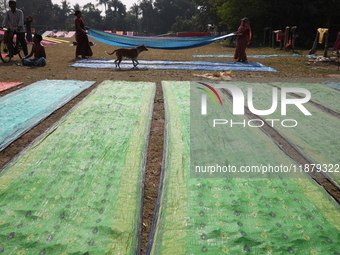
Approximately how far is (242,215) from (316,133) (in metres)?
1.63

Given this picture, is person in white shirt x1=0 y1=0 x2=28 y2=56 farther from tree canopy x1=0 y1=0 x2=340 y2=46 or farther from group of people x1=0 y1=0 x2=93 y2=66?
tree canopy x1=0 y1=0 x2=340 y2=46

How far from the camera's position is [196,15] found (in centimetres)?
3484

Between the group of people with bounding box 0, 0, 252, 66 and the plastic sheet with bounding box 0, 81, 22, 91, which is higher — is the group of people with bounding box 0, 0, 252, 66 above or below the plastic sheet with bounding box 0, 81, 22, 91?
above

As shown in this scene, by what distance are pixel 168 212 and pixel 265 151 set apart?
1163 mm

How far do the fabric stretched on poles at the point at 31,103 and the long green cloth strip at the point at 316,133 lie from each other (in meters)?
2.62

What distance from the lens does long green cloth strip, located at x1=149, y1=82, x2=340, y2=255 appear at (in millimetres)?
1293

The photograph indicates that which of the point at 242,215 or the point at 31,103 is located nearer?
the point at 242,215

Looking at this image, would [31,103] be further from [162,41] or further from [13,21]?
[162,41]

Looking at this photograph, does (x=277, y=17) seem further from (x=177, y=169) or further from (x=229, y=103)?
(x=177, y=169)

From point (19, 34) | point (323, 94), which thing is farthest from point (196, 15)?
point (323, 94)

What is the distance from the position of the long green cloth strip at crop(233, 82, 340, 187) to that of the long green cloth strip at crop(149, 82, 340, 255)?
28 cm

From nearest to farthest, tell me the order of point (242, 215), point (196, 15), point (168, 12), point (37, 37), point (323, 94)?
point (242, 215)
point (323, 94)
point (37, 37)
point (196, 15)
point (168, 12)

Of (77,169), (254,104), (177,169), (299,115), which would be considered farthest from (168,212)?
(254,104)

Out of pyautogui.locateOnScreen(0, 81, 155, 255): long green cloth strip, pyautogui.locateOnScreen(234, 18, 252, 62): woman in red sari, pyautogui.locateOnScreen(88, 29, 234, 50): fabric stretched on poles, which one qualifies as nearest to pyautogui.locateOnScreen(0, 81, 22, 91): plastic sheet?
pyautogui.locateOnScreen(0, 81, 155, 255): long green cloth strip
